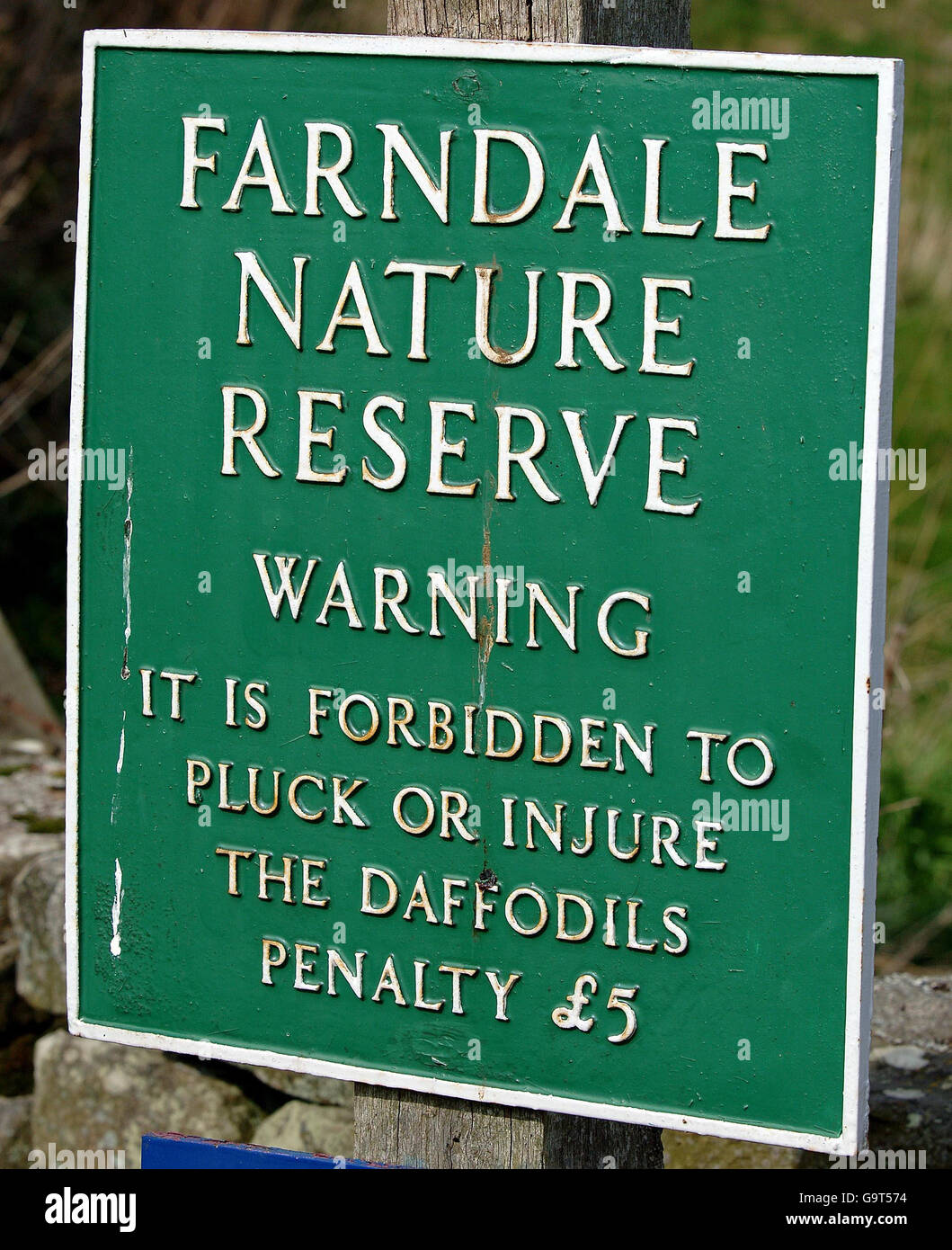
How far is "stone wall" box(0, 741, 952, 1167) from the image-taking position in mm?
2945

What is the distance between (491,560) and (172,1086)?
5.11ft

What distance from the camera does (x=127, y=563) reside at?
7.80ft

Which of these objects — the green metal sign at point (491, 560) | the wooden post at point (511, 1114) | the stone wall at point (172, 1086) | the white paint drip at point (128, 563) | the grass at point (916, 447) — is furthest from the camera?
the grass at point (916, 447)

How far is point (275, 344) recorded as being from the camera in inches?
88.6

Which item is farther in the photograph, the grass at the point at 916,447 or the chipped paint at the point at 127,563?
the grass at the point at 916,447

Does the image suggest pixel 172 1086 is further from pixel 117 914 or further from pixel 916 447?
pixel 916 447

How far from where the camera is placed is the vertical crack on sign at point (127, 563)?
93.1 inches

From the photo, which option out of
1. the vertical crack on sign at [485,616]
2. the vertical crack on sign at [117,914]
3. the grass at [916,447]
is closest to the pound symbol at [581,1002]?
the vertical crack on sign at [485,616]

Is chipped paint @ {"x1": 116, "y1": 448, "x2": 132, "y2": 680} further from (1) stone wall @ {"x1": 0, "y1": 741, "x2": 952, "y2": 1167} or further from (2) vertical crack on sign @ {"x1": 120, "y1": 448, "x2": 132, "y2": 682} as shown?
(1) stone wall @ {"x1": 0, "y1": 741, "x2": 952, "y2": 1167}

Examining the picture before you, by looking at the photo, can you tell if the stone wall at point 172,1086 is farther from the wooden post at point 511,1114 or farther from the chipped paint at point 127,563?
the chipped paint at point 127,563

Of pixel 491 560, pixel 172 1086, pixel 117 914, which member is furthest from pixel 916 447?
pixel 117 914

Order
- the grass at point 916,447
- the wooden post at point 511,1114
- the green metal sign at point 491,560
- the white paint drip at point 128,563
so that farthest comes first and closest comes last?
the grass at point 916,447
the white paint drip at point 128,563
the wooden post at point 511,1114
the green metal sign at point 491,560

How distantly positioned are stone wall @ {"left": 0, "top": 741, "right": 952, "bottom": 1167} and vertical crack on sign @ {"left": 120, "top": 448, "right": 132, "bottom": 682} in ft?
3.34

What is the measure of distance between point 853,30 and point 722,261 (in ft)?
25.8
